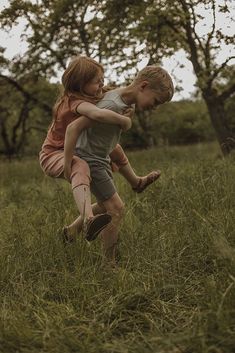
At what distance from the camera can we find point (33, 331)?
2521 millimetres

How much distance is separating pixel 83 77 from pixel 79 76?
0.03 m

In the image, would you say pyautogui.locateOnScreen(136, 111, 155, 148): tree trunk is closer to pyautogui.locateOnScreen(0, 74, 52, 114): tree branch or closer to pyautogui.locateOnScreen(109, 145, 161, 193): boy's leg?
pyautogui.locateOnScreen(0, 74, 52, 114): tree branch

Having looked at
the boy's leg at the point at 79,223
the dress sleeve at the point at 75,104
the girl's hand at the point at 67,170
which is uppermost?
the dress sleeve at the point at 75,104

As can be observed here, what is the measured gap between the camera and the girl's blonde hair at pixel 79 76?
12.3ft

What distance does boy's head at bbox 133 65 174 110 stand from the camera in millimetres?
3711

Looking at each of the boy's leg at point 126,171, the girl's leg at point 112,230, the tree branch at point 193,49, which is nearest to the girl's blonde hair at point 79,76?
the boy's leg at point 126,171

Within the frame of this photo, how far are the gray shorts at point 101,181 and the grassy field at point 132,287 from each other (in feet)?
1.25

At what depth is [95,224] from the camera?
135 inches

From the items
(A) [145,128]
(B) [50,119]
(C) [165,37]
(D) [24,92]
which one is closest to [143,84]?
(C) [165,37]

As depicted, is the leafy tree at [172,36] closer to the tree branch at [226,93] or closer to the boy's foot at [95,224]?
the tree branch at [226,93]

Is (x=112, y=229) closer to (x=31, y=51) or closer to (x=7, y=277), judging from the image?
(x=7, y=277)

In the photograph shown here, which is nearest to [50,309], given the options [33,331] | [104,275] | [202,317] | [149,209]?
[33,331]

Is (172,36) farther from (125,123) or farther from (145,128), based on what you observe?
(145,128)

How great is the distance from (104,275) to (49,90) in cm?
Answer: 1717
